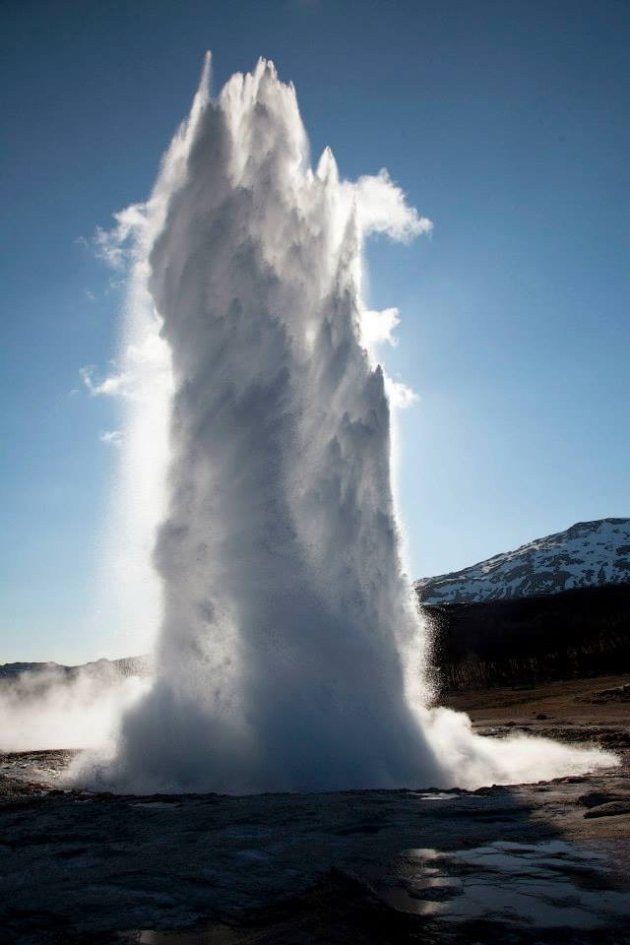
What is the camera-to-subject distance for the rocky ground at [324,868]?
13.2 ft

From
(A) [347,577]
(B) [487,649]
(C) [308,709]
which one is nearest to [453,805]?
(C) [308,709]

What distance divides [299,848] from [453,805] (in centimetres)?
311

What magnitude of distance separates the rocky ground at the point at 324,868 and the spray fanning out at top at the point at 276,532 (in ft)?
6.61

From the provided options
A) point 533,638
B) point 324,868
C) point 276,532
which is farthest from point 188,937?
point 533,638

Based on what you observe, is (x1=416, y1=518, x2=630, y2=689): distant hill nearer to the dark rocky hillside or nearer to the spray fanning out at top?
the dark rocky hillside

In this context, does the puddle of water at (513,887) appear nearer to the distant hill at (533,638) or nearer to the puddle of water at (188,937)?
the puddle of water at (188,937)

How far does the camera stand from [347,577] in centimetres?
1382

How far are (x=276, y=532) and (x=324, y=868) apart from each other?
8.52 metres

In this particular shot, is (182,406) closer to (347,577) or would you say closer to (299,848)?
(347,577)

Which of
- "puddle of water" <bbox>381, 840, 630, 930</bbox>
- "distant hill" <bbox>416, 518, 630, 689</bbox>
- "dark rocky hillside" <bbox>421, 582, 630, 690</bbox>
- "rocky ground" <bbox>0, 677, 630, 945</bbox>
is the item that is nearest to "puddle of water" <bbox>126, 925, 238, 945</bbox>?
"rocky ground" <bbox>0, 677, 630, 945</bbox>

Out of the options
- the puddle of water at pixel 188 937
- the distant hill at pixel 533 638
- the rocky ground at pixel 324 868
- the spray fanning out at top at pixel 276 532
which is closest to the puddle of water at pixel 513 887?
the rocky ground at pixel 324 868

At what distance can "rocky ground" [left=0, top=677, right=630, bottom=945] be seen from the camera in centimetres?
402

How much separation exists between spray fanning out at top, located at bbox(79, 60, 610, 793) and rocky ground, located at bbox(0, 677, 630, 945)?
2015mm

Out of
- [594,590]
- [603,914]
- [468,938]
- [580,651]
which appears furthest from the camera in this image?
[594,590]
